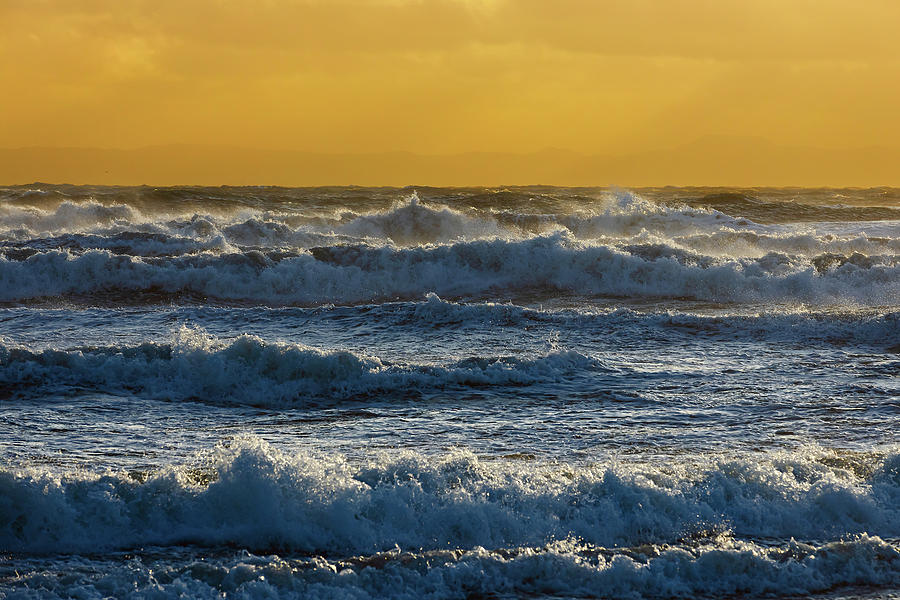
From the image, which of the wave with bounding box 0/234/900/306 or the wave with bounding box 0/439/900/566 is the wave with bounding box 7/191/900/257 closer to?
the wave with bounding box 0/234/900/306

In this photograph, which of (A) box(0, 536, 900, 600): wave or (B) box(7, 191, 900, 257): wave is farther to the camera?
(B) box(7, 191, 900, 257): wave

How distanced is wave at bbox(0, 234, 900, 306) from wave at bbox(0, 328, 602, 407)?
26.1 feet

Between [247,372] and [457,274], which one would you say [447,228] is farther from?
[247,372]

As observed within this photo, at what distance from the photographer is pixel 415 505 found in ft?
20.1

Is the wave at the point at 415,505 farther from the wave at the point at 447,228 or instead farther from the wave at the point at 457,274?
the wave at the point at 447,228

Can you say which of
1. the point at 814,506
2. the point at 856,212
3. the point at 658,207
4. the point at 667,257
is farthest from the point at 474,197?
the point at 814,506

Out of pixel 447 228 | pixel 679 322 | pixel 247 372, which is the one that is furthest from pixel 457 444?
pixel 447 228

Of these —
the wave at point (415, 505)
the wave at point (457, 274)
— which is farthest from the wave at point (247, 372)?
the wave at point (457, 274)

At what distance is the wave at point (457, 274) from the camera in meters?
18.7

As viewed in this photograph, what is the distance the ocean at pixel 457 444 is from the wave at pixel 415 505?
2 centimetres

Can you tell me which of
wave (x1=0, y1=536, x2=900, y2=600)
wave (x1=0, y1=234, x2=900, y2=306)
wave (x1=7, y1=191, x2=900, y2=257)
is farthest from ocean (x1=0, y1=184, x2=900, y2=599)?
wave (x1=7, y1=191, x2=900, y2=257)

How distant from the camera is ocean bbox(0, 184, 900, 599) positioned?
216 inches

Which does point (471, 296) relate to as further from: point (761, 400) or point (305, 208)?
point (305, 208)

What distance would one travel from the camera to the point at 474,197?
46812mm
